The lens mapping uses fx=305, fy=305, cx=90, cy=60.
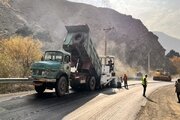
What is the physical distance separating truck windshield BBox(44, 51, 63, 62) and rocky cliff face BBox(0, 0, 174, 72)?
219ft

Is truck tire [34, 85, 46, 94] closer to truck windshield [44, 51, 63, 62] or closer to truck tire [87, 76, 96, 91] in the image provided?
truck windshield [44, 51, 63, 62]

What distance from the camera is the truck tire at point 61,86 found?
56.8 feet

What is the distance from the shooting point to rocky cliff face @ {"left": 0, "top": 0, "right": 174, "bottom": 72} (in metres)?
103

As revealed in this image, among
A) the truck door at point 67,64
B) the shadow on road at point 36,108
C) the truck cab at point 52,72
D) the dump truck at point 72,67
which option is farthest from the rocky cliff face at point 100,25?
the shadow on road at point 36,108

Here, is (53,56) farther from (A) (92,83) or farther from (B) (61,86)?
(A) (92,83)

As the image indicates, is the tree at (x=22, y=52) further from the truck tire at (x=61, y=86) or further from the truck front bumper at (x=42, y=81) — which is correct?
the truck front bumper at (x=42, y=81)

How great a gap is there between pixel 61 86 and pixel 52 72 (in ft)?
3.72

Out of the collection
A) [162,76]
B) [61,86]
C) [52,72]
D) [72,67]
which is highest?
[162,76]

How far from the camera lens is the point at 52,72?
17.0 m

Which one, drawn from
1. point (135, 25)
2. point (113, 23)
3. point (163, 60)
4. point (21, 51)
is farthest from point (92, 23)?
point (21, 51)

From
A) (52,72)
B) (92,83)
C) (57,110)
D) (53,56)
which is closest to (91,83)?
(92,83)

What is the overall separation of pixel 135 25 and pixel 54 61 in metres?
112

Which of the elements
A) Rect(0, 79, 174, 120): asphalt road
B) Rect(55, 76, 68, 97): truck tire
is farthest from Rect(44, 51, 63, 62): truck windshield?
Rect(0, 79, 174, 120): asphalt road

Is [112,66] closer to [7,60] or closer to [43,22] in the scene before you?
[7,60]
